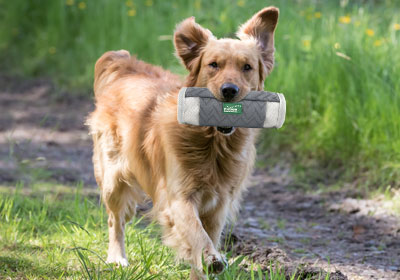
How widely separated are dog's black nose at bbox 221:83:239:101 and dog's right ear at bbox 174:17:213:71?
0.56 meters

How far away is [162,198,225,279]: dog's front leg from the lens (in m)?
3.36

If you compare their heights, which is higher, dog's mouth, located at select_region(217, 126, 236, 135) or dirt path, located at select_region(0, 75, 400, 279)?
dog's mouth, located at select_region(217, 126, 236, 135)

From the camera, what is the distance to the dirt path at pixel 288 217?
4.28 m

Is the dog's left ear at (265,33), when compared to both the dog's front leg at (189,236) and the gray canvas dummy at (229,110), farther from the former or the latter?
the dog's front leg at (189,236)

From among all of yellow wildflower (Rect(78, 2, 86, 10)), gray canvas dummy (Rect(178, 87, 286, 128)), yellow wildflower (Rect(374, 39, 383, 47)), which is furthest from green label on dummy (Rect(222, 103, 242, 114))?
yellow wildflower (Rect(78, 2, 86, 10))

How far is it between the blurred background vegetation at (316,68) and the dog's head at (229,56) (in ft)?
5.78

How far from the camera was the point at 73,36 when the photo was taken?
10.7 meters

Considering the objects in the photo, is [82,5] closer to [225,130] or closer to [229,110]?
[225,130]

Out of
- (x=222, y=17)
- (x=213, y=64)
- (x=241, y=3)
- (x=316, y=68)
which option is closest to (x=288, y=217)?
(x=316, y=68)

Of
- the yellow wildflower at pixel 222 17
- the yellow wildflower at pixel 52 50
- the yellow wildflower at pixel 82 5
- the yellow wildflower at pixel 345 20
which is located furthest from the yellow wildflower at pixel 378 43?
the yellow wildflower at pixel 52 50

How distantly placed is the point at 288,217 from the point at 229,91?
91.7 inches

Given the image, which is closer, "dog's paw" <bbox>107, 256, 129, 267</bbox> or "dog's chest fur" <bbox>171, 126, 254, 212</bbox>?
"dog's chest fur" <bbox>171, 126, 254, 212</bbox>

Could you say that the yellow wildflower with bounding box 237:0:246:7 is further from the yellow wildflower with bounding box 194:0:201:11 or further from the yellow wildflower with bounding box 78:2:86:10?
the yellow wildflower with bounding box 78:2:86:10

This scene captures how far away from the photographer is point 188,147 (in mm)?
3727
